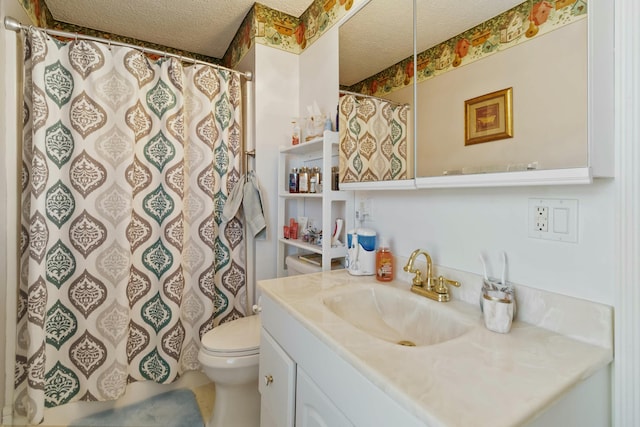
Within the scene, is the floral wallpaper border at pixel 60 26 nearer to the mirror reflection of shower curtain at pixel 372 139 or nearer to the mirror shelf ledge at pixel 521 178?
the mirror reflection of shower curtain at pixel 372 139

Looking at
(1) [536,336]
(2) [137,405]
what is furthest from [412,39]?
(2) [137,405]

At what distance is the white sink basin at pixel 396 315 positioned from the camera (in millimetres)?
965

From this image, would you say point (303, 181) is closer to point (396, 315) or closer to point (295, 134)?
point (295, 134)

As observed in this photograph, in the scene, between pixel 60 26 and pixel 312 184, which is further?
pixel 60 26

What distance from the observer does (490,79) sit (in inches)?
34.6

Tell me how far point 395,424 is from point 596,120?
0.78 m

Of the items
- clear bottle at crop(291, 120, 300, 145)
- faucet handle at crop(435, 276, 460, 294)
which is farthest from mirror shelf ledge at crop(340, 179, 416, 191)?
clear bottle at crop(291, 120, 300, 145)

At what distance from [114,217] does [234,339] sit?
36.2 inches

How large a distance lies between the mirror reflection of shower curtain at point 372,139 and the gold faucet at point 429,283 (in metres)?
0.32

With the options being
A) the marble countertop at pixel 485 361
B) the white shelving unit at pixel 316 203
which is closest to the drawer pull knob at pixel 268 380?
the marble countertop at pixel 485 361

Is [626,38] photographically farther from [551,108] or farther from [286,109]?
[286,109]

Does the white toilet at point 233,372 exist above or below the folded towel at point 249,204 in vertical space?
below

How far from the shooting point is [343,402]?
0.70 metres

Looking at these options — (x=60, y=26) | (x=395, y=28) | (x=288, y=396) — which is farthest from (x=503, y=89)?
(x=60, y=26)
